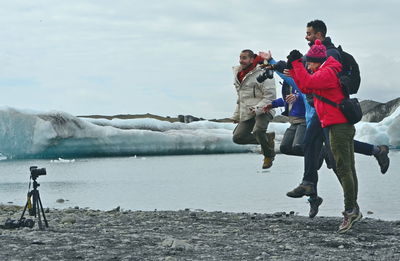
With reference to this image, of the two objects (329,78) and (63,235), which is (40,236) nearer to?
(63,235)

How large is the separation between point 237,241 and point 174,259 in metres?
1.30

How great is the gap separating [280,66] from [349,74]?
70cm

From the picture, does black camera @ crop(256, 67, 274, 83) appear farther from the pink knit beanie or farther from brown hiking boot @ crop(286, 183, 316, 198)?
brown hiking boot @ crop(286, 183, 316, 198)

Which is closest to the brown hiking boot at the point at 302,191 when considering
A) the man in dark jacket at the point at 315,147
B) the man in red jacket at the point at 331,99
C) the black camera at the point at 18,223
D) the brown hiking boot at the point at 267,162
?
the man in dark jacket at the point at 315,147

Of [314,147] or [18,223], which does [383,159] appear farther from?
[18,223]

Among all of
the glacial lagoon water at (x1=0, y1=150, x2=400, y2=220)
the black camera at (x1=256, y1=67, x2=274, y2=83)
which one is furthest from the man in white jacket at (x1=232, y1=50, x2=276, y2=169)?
the glacial lagoon water at (x1=0, y1=150, x2=400, y2=220)

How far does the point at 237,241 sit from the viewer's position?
6730 millimetres

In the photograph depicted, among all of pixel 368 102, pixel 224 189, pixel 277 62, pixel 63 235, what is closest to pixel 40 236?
pixel 63 235

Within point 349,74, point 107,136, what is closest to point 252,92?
point 349,74

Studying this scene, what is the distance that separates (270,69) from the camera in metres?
7.45

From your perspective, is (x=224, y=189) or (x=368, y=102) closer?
(x=224, y=189)

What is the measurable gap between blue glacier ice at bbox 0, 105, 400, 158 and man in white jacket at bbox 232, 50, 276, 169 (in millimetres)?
26445

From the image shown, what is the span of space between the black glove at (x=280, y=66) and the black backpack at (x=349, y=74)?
0.58 metres

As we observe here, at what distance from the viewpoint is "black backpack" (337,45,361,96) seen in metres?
6.90
